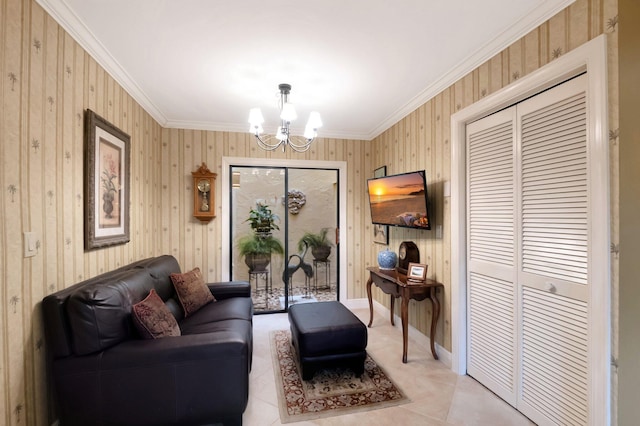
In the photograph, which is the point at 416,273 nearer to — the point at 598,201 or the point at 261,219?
the point at 598,201

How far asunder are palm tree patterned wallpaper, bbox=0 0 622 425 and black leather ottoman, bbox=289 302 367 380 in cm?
88

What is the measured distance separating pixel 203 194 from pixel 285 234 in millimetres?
1250

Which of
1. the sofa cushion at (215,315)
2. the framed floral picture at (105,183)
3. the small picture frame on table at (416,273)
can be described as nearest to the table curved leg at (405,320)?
the small picture frame on table at (416,273)

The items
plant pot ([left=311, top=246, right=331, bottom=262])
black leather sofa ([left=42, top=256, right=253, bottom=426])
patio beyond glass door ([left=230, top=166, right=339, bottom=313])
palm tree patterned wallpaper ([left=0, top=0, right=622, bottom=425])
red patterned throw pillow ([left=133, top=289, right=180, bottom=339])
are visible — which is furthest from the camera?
plant pot ([left=311, top=246, right=331, bottom=262])

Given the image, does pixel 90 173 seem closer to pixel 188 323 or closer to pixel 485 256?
pixel 188 323

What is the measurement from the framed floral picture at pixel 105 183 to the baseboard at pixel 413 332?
3.06m

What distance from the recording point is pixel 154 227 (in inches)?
141

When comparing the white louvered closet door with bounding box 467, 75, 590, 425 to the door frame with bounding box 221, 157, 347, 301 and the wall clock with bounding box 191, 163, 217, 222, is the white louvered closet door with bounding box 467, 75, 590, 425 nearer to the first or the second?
the door frame with bounding box 221, 157, 347, 301

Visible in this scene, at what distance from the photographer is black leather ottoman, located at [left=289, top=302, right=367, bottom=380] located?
7.76 ft

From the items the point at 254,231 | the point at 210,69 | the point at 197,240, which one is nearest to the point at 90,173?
the point at 210,69

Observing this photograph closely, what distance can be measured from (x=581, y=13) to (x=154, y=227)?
164 inches

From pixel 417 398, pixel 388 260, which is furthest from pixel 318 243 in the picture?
pixel 417 398

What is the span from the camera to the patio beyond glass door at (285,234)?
4125mm

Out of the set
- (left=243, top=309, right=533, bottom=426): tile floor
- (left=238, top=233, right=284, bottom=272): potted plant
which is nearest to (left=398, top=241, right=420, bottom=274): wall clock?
(left=243, top=309, right=533, bottom=426): tile floor
